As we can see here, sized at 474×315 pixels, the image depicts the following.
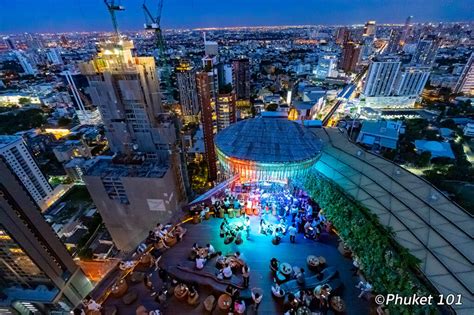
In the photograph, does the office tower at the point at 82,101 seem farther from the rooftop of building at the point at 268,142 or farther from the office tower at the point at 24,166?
the rooftop of building at the point at 268,142

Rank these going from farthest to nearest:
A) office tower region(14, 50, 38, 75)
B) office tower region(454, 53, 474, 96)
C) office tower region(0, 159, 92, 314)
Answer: office tower region(14, 50, 38, 75)
office tower region(454, 53, 474, 96)
office tower region(0, 159, 92, 314)

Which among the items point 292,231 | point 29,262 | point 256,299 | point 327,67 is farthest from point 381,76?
point 29,262

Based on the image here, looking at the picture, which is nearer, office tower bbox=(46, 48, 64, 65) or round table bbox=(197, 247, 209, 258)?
round table bbox=(197, 247, 209, 258)

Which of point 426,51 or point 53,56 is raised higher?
point 426,51

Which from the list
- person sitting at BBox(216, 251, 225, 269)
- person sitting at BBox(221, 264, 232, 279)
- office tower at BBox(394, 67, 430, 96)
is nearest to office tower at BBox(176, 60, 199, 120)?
person sitting at BBox(216, 251, 225, 269)

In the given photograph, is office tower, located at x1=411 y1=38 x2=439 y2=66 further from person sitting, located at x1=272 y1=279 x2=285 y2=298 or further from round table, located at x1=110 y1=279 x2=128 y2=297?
round table, located at x1=110 y1=279 x2=128 y2=297

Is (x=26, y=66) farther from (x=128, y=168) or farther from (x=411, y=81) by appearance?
(x=411, y=81)

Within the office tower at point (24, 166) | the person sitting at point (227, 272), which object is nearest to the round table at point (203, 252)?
the person sitting at point (227, 272)
